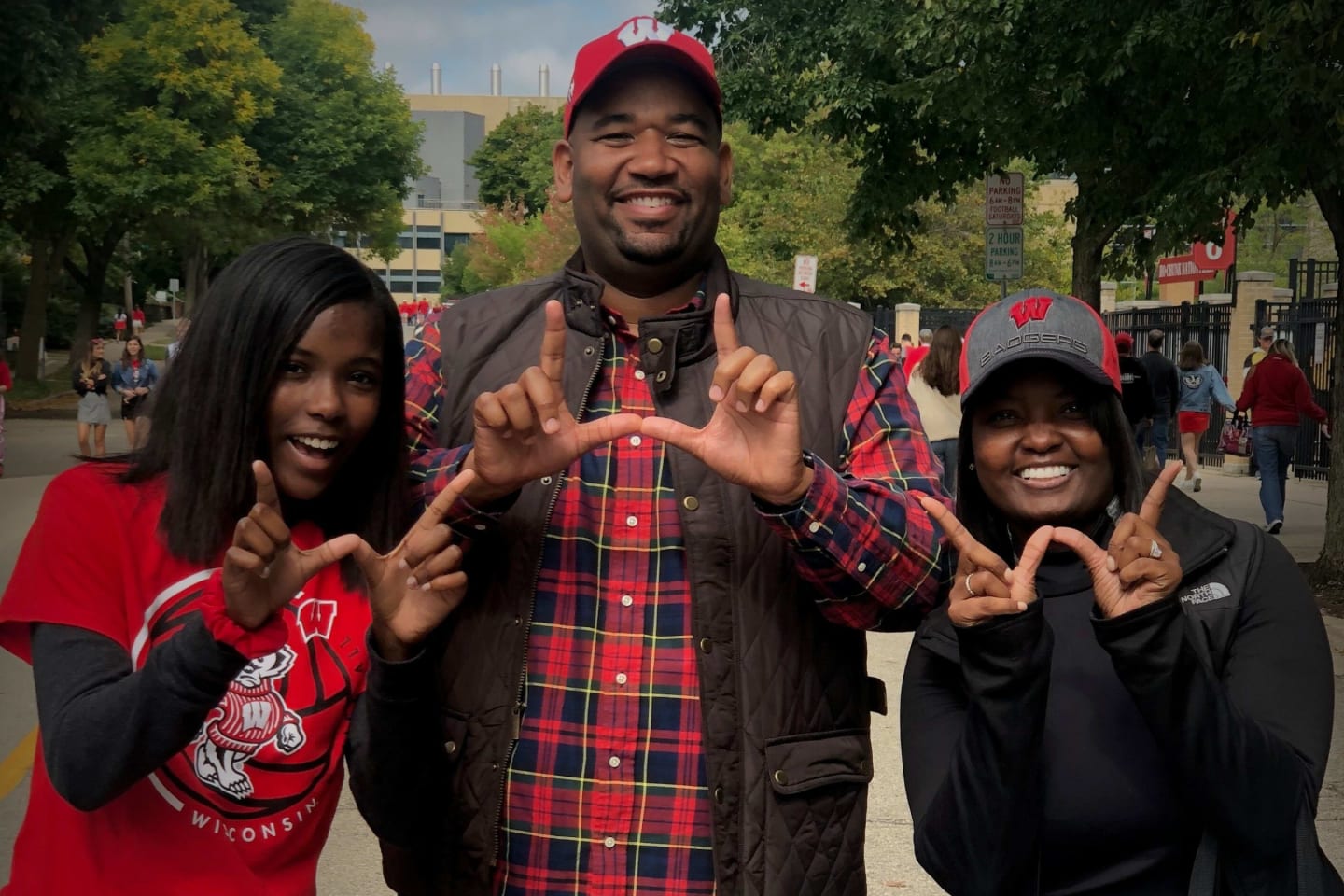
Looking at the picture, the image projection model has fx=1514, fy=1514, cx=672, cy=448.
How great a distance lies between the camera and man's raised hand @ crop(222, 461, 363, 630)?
2.18m

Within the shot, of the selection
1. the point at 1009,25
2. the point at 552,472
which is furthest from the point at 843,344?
the point at 1009,25

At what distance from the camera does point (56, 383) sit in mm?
40500

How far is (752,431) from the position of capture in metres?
2.42

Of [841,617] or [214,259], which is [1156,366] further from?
[214,259]

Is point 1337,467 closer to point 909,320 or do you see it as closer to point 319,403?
point 319,403

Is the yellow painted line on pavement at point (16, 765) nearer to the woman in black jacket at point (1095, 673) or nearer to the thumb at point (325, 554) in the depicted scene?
the thumb at point (325, 554)

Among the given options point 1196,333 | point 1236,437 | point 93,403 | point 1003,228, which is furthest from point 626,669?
point 1196,333

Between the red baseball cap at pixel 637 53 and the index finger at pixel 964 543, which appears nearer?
the index finger at pixel 964 543

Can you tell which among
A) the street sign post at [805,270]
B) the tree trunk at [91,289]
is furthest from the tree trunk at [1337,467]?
the tree trunk at [91,289]

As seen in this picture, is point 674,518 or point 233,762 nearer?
point 233,762

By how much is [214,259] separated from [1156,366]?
4474 centimetres

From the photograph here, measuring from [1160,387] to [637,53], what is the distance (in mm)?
17026

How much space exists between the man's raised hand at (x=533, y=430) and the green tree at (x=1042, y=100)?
7642 mm

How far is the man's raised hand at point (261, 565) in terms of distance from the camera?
2178 mm
